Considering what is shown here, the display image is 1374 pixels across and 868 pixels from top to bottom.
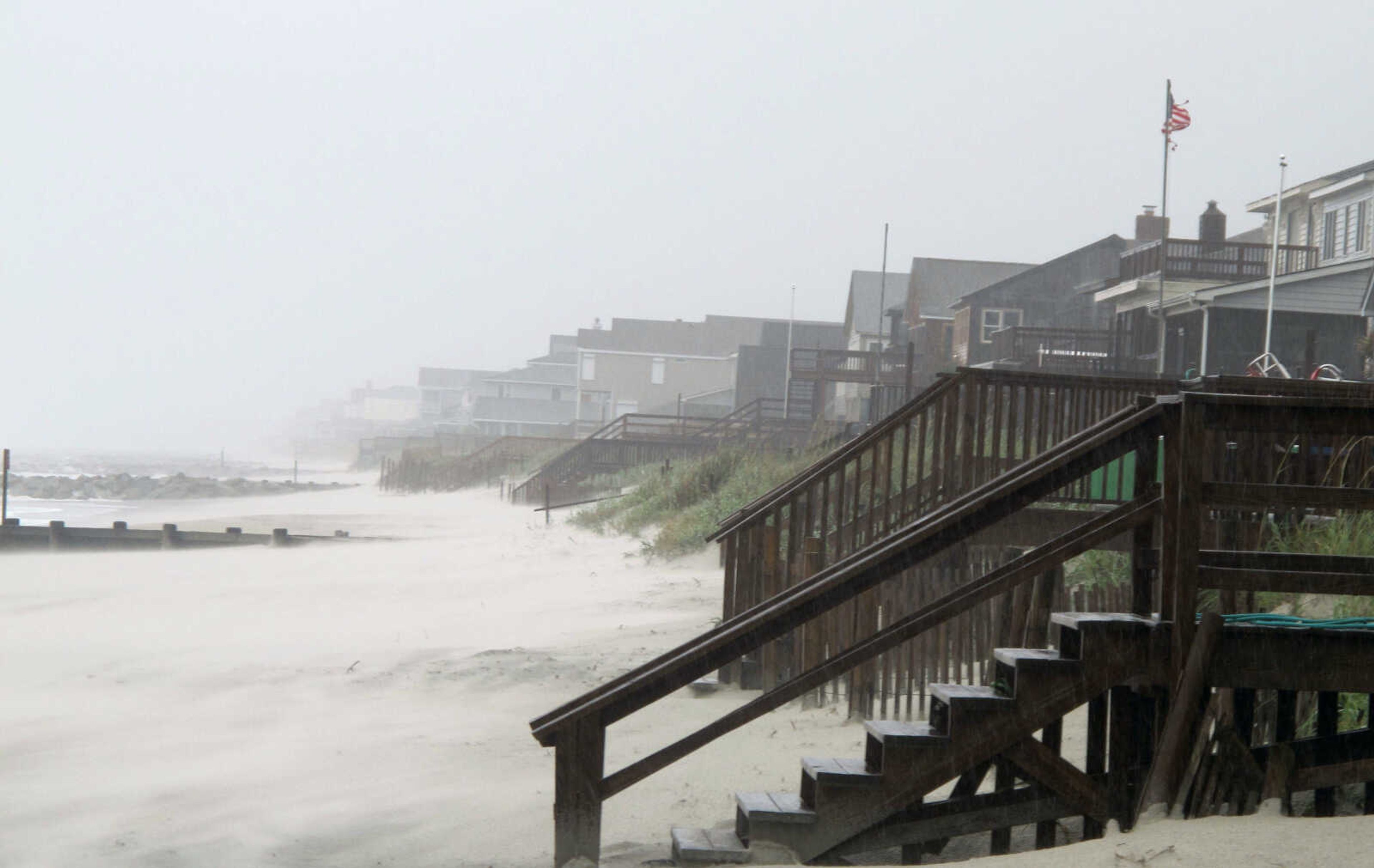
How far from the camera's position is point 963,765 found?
485 cm

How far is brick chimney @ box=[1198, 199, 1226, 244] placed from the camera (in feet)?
126

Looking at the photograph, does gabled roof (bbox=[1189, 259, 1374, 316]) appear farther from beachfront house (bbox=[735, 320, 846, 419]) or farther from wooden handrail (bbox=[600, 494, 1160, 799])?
wooden handrail (bbox=[600, 494, 1160, 799])

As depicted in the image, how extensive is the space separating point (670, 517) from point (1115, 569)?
1030 cm

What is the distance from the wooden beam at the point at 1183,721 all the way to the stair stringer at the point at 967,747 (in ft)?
0.52

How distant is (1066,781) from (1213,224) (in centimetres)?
3684

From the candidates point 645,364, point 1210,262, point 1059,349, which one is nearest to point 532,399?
point 645,364

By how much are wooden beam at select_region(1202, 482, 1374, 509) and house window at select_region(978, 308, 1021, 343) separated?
4376 cm

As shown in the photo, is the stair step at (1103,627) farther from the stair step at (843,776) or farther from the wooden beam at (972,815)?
the stair step at (843,776)

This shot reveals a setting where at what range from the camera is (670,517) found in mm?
20016

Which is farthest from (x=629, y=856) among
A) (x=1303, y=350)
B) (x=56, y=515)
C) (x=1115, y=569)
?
(x=56, y=515)

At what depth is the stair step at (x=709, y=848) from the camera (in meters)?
5.00

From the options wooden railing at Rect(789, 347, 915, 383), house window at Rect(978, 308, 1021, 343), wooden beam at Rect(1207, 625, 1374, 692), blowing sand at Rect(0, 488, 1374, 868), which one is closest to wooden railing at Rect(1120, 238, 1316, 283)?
wooden railing at Rect(789, 347, 915, 383)

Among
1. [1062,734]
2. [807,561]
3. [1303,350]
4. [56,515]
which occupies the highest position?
[1303,350]

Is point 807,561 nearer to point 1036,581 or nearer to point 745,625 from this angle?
point 1036,581
